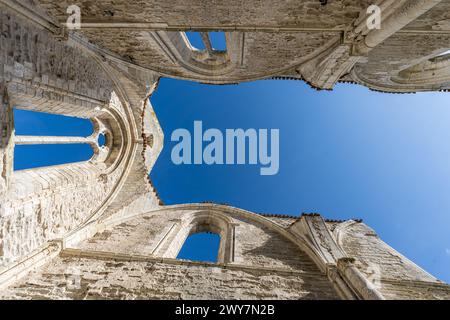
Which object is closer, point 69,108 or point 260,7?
point 260,7

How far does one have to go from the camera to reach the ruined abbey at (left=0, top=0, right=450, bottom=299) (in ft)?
13.3

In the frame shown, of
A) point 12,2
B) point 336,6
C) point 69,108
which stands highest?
point 336,6

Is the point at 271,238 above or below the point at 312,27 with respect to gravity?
below

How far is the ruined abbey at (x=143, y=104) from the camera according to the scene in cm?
406

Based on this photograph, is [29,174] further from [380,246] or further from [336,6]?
[380,246]

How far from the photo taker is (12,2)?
3834mm

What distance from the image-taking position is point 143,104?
860 cm
